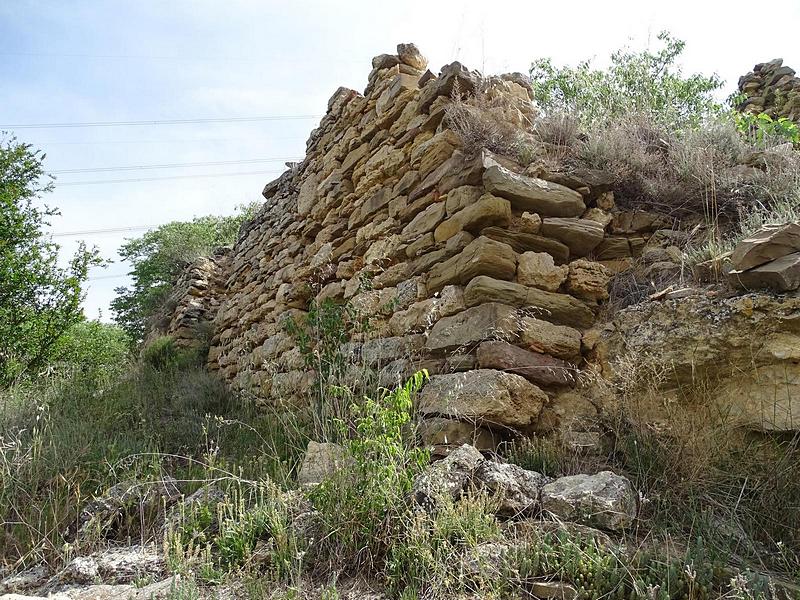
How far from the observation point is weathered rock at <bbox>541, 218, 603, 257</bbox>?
3.73 metres

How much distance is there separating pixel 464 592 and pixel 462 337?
1.65m

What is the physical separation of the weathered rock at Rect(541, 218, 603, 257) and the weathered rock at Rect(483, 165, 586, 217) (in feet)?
0.31

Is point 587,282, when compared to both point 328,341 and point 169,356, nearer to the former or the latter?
point 328,341

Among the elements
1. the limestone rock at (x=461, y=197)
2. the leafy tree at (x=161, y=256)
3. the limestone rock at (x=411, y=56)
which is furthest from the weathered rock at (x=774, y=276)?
the leafy tree at (x=161, y=256)

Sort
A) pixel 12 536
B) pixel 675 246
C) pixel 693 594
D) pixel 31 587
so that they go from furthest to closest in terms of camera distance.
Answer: pixel 675 246 < pixel 12 536 < pixel 31 587 < pixel 693 594

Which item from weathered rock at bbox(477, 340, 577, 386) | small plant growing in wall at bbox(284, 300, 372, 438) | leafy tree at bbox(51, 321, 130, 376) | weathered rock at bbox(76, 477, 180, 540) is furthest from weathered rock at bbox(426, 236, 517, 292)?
leafy tree at bbox(51, 321, 130, 376)

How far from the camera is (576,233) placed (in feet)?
12.3

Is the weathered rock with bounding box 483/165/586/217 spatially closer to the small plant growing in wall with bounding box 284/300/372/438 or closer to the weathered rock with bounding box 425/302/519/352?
the weathered rock with bounding box 425/302/519/352

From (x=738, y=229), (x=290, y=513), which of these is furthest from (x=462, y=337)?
(x=738, y=229)

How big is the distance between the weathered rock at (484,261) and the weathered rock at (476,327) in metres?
0.23

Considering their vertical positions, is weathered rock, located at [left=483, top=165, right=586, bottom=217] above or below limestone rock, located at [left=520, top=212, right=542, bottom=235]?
above

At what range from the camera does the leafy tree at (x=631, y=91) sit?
18.6 ft

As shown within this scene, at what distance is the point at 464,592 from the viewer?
6.59 ft

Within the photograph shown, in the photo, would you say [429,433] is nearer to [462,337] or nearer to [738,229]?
[462,337]
